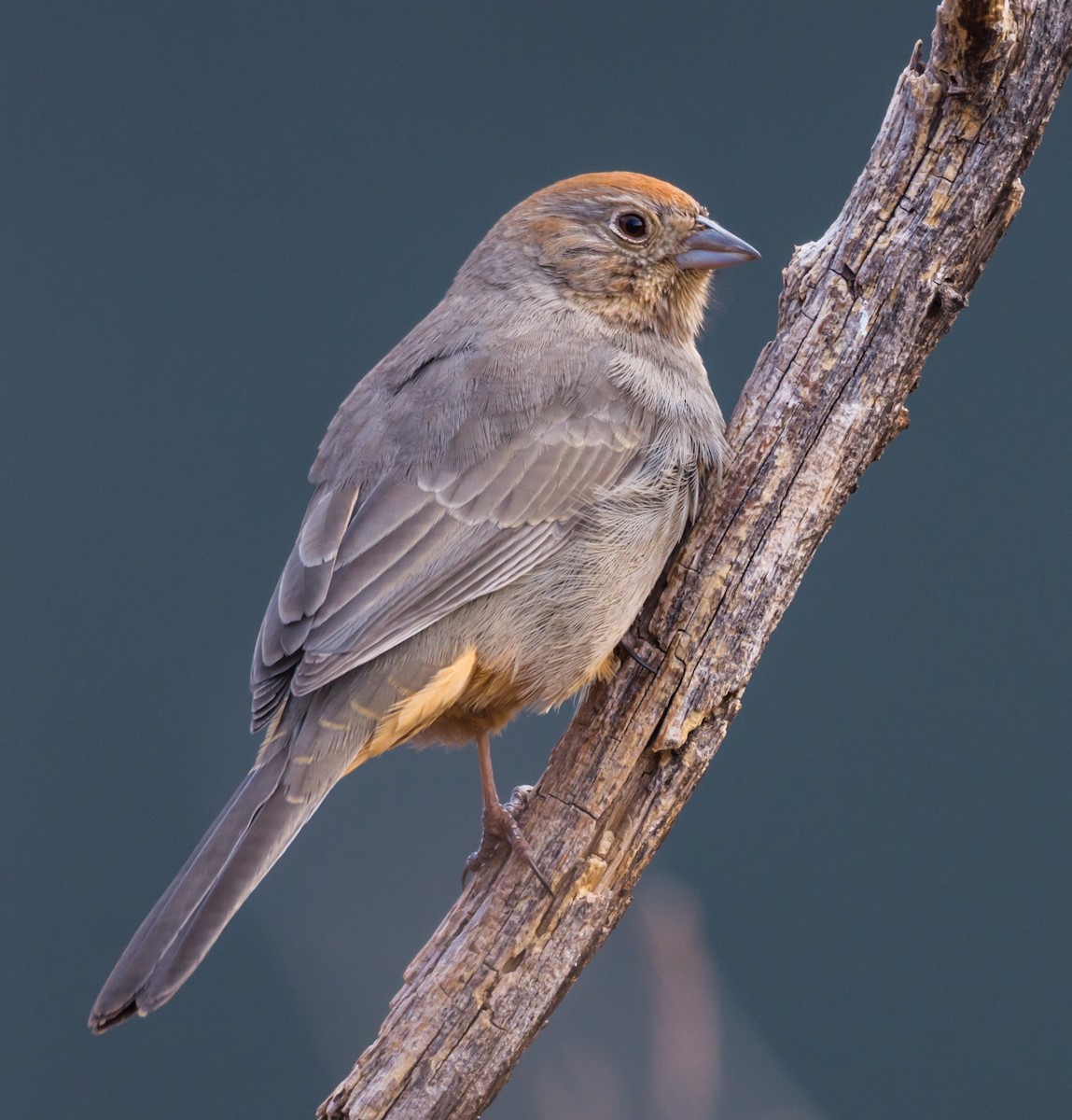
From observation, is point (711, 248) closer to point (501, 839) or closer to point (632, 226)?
point (632, 226)

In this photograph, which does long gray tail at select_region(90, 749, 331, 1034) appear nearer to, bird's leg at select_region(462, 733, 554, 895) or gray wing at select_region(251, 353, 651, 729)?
gray wing at select_region(251, 353, 651, 729)

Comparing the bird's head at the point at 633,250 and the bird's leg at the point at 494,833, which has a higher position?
the bird's head at the point at 633,250

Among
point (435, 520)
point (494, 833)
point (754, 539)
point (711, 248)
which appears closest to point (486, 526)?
point (435, 520)

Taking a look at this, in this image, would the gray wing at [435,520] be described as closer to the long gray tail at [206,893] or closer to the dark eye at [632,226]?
the long gray tail at [206,893]

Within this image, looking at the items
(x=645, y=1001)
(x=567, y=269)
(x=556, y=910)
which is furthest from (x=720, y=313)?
(x=645, y=1001)

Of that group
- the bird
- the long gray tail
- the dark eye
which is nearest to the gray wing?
the bird

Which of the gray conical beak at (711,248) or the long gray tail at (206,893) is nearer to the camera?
the long gray tail at (206,893)

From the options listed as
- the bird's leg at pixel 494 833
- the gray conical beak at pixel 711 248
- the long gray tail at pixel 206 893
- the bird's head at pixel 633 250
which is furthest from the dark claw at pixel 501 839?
the gray conical beak at pixel 711 248
